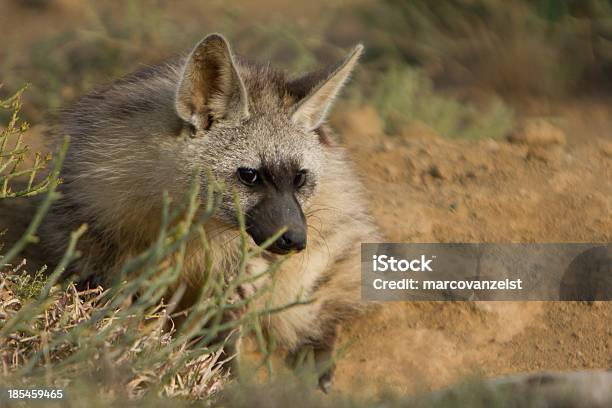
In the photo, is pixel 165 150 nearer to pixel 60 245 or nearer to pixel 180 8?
pixel 60 245

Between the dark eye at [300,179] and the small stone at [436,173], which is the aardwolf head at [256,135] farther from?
the small stone at [436,173]

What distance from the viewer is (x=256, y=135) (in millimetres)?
4484

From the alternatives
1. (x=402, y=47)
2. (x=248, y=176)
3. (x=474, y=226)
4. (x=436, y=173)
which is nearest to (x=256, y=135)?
(x=248, y=176)

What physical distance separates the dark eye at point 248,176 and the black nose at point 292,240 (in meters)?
0.36

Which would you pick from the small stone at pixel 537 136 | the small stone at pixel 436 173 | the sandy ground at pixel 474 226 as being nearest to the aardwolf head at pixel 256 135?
the sandy ground at pixel 474 226

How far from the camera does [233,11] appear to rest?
9.49m

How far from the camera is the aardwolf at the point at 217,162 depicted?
4.37 meters

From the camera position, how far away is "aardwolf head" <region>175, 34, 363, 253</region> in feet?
14.1

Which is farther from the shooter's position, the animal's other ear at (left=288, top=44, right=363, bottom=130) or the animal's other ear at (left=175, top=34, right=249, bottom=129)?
the animal's other ear at (left=288, top=44, right=363, bottom=130)

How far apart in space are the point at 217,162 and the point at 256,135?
0.77 ft

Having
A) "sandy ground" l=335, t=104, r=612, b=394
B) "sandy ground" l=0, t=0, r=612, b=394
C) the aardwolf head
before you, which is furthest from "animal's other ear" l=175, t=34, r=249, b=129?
"sandy ground" l=0, t=0, r=612, b=394

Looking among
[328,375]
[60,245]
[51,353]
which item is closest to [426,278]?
[328,375]

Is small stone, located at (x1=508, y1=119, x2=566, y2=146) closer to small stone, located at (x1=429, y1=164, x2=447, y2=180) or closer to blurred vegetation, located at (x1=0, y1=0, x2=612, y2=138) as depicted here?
blurred vegetation, located at (x1=0, y1=0, x2=612, y2=138)

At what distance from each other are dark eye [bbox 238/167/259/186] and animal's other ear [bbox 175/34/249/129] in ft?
0.85
